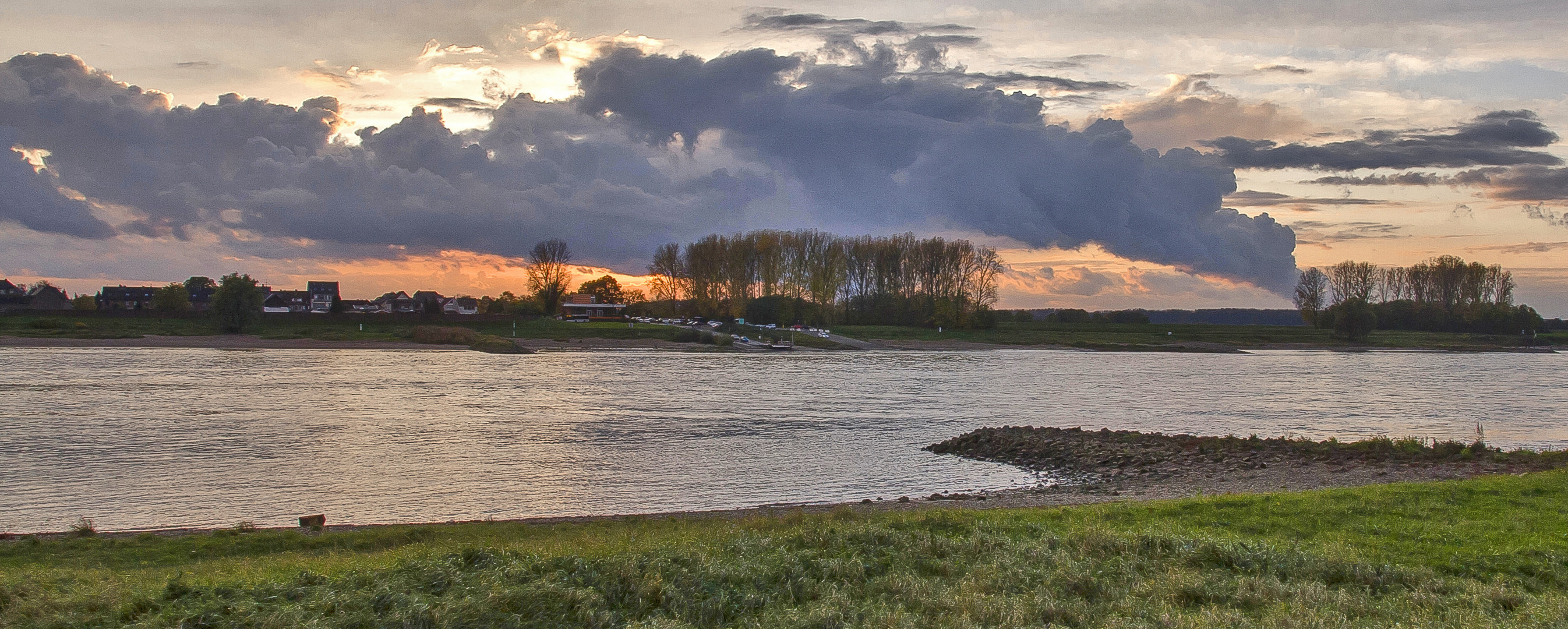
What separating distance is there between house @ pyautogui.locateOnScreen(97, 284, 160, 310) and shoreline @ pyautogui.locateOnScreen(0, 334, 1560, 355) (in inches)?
2342

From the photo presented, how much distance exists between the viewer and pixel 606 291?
174 metres

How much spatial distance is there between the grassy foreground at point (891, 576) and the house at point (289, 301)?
16920cm

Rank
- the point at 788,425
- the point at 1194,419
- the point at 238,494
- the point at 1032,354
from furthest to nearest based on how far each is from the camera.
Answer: the point at 1032,354
the point at 1194,419
the point at 788,425
the point at 238,494

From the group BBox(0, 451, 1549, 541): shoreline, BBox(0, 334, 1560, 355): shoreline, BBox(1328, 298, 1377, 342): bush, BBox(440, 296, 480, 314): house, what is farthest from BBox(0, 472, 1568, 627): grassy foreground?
BBox(440, 296, 480, 314): house

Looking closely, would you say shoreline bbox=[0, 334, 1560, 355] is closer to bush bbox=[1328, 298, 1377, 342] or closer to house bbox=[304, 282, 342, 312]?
bush bbox=[1328, 298, 1377, 342]

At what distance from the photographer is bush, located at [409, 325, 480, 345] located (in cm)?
10306

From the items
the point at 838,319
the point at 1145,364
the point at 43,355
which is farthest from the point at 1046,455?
the point at 838,319

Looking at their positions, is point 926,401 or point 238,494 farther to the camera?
point 926,401

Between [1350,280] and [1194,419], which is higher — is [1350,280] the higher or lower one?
the higher one

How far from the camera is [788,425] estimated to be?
1393 inches

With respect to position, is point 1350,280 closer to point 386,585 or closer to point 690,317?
point 690,317

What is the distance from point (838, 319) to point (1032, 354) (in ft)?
128

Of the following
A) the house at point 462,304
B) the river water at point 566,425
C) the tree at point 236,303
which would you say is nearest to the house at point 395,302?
the house at point 462,304

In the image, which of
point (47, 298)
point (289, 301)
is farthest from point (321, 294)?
point (47, 298)
